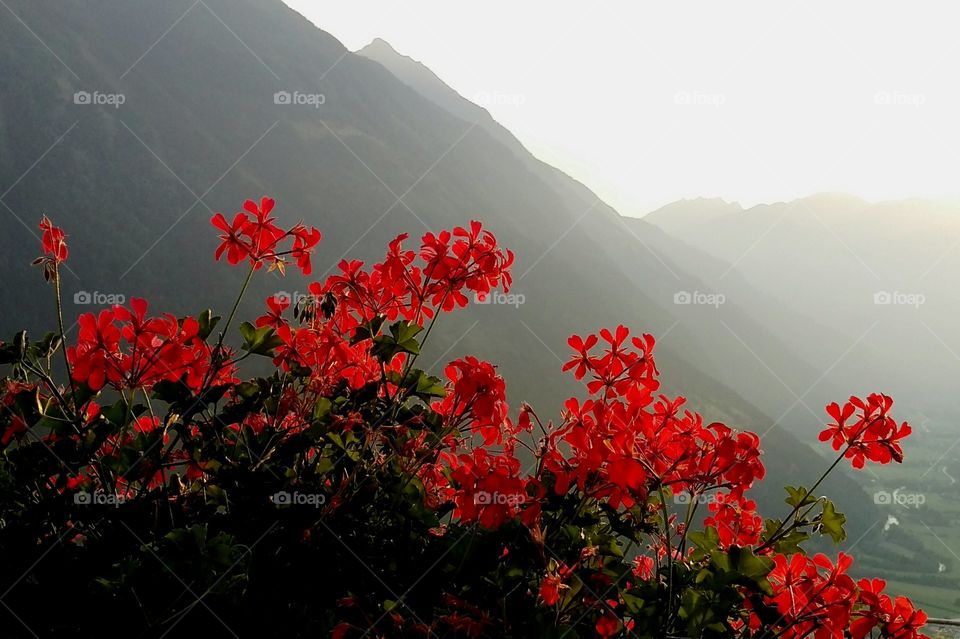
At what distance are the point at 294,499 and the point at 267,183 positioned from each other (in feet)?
286

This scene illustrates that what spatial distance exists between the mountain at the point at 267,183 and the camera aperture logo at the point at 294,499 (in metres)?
50.7

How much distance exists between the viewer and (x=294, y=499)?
5.67 feet

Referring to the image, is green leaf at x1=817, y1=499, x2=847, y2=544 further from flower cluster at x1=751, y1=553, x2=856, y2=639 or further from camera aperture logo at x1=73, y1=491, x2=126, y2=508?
camera aperture logo at x1=73, y1=491, x2=126, y2=508

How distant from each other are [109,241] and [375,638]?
7353cm

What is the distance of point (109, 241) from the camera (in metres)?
64.2

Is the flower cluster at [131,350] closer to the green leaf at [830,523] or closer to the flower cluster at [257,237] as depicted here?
the flower cluster at [257,237]

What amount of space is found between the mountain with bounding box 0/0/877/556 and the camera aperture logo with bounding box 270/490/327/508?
50.7 m

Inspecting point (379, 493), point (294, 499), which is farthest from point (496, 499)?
point (294, 499)

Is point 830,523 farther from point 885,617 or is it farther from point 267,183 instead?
point 267,183

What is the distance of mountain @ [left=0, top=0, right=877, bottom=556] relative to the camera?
64.5 meters

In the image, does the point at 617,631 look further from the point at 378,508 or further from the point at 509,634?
the point at 378,508

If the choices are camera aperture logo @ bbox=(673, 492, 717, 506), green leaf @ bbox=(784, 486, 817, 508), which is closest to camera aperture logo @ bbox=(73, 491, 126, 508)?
camera aperture logo @ bbox=(673, 492, 717, 506)

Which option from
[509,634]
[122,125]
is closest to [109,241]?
[122,125]

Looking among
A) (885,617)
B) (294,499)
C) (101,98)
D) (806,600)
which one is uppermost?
(885,617)
